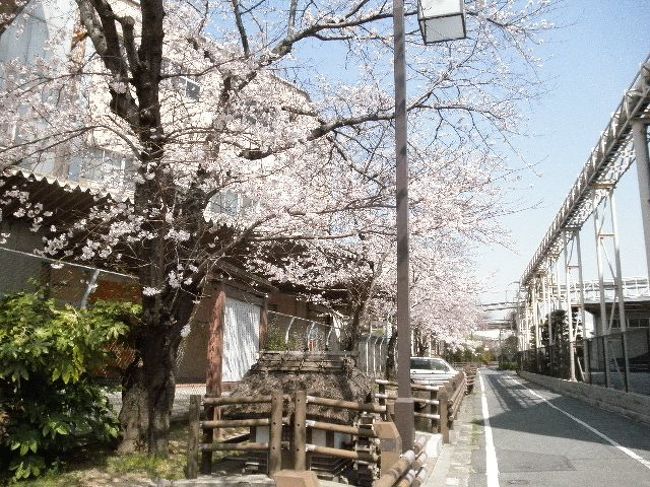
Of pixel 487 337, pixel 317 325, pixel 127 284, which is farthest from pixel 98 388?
pixel 487 337

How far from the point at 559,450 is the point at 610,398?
9.25 metres

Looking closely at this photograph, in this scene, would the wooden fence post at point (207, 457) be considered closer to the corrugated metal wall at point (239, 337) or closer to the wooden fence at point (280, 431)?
the wooden fence at point (280, 431)

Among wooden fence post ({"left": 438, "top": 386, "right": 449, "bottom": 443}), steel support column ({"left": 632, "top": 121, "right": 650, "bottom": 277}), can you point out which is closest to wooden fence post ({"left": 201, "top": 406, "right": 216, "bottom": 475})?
wooden fence post ({"left": 438, "top": 386, "right": 449, "bottom": 443})

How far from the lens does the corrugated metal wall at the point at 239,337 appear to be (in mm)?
12375

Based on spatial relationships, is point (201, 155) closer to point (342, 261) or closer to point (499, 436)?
point (499, 436)

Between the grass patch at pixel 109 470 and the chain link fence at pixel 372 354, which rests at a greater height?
the chain link fence at pixel 372 354

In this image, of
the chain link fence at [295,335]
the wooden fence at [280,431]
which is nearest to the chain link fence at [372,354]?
the chain link fence at [295,335]

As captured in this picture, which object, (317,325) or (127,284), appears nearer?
(127,284)

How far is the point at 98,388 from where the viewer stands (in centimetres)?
775

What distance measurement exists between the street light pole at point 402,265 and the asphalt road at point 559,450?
2.86 meters

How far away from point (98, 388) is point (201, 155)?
3.81 m

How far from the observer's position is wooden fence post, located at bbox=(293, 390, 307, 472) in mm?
7465

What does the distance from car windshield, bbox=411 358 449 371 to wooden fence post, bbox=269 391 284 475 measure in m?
15.4

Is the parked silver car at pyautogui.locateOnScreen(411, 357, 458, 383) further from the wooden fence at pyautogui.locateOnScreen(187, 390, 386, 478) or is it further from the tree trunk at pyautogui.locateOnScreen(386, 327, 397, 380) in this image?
the wooden fence at pyautogui.locateOnScreen(187, 390, 386, 478)
